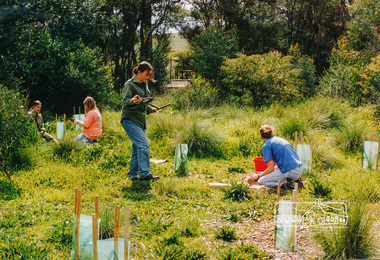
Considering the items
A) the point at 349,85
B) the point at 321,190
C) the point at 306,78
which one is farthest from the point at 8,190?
the point at 306,78

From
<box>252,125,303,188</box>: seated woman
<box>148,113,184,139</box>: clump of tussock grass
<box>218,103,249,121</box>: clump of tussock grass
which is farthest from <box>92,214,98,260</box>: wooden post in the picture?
<box>218,103,249,121</box>: clump of tussock grass

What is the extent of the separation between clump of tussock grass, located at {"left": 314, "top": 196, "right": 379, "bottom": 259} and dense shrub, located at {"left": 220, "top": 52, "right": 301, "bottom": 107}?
819 centimetres

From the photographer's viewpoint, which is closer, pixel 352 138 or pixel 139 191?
pixel 139 191

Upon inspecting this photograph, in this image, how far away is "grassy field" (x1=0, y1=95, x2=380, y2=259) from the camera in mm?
3703

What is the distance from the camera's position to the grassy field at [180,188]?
3.70 metres

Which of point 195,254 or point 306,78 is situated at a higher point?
point 306,78

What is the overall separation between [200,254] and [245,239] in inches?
25.4

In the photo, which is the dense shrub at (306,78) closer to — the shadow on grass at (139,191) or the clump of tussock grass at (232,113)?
the clump of tussock grass at (232,113)

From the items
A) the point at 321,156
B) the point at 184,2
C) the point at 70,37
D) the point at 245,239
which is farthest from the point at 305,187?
the point at 184,2

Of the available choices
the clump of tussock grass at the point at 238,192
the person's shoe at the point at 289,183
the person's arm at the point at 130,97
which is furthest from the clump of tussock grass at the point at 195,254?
the person's arm at the point at 130,97

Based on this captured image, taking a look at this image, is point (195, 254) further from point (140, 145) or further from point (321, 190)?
point (140, 145)

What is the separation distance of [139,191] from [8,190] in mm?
1808

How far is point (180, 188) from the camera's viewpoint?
18.0ft

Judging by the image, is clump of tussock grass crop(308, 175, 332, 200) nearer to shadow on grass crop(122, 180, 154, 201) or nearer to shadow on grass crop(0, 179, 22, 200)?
shadow on grass crop(122, 180, 154, 201)
